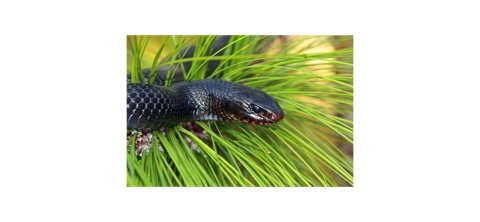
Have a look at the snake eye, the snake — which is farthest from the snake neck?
the snake eye

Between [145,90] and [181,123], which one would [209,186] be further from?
[145,90]

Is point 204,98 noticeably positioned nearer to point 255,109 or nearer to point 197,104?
point 197,104

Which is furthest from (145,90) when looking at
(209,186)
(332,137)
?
(332,137)

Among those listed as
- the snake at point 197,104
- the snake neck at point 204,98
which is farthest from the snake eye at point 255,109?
the snake neck at point 204,98

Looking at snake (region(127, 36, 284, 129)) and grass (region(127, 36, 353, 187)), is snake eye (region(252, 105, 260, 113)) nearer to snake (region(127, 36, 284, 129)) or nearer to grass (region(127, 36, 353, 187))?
snake (region(127, 36, 284, 129))

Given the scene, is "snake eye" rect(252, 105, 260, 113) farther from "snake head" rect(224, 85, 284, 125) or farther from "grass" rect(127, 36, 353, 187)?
"grass" rect(127, 36, 353, 187)

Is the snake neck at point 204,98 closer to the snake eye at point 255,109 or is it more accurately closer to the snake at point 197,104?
the snake at point 197,104

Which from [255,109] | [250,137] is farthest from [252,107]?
[250,137]

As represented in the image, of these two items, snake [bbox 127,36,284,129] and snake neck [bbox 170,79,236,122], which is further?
snake neck [bbox 170,79,236,122]
